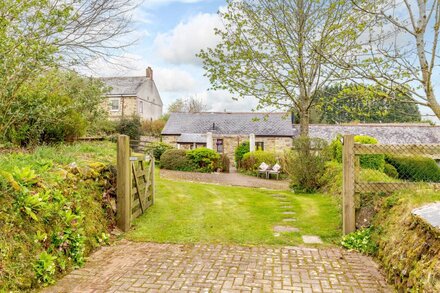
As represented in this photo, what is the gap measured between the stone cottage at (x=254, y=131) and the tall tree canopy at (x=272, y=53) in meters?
9.59

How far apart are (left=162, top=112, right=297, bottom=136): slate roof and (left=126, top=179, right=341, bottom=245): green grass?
17.6 metres

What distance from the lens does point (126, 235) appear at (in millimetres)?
6000

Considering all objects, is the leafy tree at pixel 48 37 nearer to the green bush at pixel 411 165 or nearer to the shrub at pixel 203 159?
the green bush at pixel 411 165

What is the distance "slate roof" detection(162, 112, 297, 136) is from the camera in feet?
91.7

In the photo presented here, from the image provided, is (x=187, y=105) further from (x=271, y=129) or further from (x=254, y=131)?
(x=271, y=129)

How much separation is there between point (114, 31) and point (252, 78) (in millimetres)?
9465

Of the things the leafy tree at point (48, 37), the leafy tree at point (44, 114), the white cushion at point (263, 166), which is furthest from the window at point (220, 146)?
the leafy tree at point (48, 37)

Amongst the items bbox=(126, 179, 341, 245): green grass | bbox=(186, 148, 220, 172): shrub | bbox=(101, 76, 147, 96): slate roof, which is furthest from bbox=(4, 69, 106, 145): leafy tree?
bbox=(101, 76, 147, 96): slate roof

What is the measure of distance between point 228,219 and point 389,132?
26315mm

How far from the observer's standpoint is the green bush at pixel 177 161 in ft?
68.4

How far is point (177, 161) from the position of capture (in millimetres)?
20922

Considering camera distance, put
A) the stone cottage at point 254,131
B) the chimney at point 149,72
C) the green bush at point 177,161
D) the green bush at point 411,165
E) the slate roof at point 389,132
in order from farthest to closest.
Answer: the chimney at point 149,72 → the slate roof at point 389,132 → the stone cottage at point 254,131 → the green bush at point 177,161 → the green bush at point 411,165

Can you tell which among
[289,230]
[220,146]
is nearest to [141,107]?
[220,146]

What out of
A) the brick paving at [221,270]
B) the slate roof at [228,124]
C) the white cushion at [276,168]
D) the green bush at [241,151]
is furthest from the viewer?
the slate roof at [228,124]
